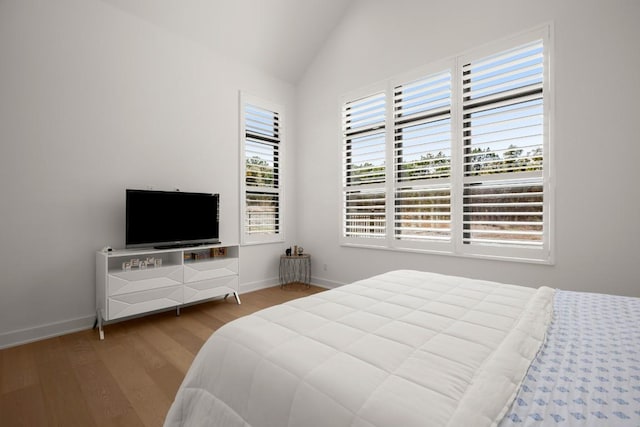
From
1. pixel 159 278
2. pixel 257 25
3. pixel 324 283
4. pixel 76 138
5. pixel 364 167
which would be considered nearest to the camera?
pixel 76 138

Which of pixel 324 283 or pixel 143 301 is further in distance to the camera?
pixel 324 283

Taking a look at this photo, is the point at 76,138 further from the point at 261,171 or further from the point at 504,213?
the point at 504,213

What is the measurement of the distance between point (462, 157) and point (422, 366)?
2.72m

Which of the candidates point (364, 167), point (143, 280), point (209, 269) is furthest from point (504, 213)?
point (143, 280)

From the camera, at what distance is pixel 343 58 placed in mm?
4238

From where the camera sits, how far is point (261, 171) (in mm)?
4348

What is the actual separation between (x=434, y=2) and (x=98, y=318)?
4.73 meters

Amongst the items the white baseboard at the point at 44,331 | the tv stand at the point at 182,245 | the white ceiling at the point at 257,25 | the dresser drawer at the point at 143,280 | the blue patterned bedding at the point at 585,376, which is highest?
the white ceiling at the point at 257,25

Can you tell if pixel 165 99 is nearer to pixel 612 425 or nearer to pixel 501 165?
pixel 501 165

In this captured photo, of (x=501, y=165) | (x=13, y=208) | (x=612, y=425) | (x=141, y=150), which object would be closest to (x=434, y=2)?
(x=501, y=165)

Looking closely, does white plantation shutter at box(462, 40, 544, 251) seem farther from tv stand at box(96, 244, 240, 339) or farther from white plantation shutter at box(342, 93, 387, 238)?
tv stand at box(96, 244, 240, 339)

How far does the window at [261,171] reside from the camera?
4148 millimetres

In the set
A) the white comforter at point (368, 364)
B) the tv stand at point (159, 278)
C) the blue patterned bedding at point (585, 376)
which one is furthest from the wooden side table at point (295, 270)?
the blue patterned bedding at point (585, 376)

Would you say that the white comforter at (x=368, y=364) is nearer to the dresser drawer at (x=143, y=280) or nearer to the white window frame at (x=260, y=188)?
the dresser drawer at (x=143, y=280)
